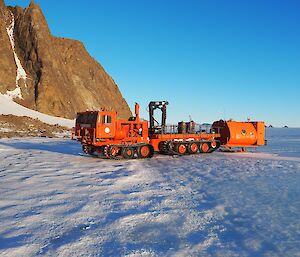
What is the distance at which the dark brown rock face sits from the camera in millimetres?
73688

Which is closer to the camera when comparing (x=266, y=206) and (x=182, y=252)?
(x=182, y=252)

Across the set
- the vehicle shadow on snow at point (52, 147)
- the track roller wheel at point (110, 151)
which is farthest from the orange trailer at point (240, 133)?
the vehicle shadow on snow at point (52, 147)

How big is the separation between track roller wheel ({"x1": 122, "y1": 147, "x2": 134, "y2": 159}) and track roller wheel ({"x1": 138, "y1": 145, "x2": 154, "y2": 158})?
1.67 feet

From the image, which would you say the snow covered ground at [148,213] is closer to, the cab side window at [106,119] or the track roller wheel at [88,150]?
the cab side window at [106,119]

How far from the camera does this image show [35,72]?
7781 centimetres

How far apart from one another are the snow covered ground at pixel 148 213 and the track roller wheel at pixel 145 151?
5.56m

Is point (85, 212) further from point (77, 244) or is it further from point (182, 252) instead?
point (182, 252)

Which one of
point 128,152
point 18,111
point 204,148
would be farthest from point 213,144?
point 18,111

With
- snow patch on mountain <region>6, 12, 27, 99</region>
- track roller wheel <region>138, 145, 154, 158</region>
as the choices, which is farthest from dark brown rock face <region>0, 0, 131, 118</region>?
track roller wheel <region>138, 145, 154, 158</region>

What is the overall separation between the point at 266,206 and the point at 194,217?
86.4 inches

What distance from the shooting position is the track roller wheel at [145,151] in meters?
17.7

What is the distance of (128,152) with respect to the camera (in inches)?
679

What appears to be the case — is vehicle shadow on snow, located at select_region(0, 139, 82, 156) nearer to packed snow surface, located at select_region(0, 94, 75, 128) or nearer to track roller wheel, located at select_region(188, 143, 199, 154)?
track roller wheel, located at select_region(188, 143, 199, 154)

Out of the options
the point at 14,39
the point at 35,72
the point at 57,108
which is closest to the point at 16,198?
the point at 57,108
